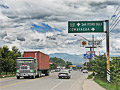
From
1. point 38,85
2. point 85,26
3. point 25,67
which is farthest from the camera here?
point 25,67

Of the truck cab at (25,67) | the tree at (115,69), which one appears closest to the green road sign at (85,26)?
the tree at (115,69)

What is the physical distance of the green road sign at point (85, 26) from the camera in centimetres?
2492

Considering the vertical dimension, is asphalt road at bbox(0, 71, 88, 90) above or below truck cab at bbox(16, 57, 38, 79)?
below

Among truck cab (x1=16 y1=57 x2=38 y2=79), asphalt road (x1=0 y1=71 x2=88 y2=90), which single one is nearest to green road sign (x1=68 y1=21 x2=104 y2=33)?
asphalt road (x1=0 y1=71 x2=88 y2=90)

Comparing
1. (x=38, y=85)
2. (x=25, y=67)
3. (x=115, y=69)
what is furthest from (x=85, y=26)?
(x=25, y=67)

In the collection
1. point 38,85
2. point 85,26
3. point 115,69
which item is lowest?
point 38,85

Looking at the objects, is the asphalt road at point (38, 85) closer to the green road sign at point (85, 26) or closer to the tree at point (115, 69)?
the tree at point (115, 69)

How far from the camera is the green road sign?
981 inches

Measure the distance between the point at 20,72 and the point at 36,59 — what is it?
11.2 ft

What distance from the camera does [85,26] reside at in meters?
25.3

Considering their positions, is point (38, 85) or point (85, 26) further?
point (85, 26)

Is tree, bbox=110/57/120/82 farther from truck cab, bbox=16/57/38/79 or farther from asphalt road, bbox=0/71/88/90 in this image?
truck cab, bbox=16/57/38/79

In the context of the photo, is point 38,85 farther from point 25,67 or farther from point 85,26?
point 25,67

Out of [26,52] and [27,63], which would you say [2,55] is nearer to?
[26,52]
